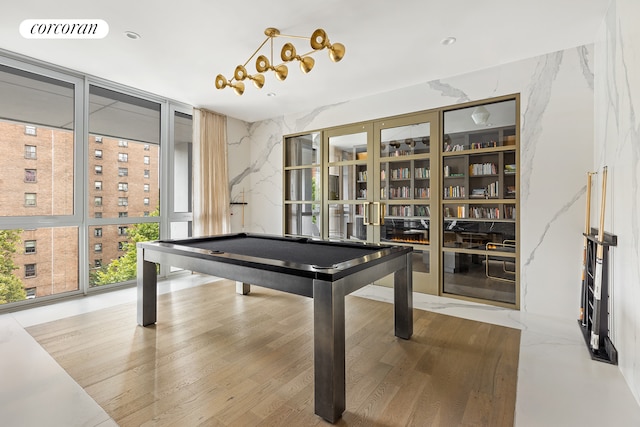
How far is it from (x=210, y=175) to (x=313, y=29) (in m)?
3.12

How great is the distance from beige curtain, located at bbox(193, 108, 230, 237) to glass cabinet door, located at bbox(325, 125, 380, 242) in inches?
71.7

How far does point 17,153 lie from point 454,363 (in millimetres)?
4813

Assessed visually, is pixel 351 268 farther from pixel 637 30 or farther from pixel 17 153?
pixel 17 153

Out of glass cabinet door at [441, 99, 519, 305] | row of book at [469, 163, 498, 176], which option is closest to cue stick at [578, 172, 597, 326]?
glass cabinet door at [441, 99, 519, 305]

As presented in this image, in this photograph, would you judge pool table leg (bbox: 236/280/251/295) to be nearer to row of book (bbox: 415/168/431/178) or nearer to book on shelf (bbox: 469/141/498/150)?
row of book (bbox: 415/168/431/178)

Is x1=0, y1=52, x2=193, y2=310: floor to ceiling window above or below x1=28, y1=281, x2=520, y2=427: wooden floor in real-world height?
above

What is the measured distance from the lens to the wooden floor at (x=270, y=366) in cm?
172

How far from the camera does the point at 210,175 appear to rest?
5.20 m

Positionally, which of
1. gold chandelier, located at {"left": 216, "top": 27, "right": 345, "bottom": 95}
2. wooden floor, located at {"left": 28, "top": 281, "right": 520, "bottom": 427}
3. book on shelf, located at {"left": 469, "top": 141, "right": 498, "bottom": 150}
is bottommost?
wooden floor, located at {"left": 28, "top": 281, "right": 520, "bottom": 427}

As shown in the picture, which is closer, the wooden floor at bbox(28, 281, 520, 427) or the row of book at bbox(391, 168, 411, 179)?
the wooden floor at bbox(28, 281, 520, 427)

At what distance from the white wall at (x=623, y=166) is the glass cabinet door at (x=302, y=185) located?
3493 millimetres

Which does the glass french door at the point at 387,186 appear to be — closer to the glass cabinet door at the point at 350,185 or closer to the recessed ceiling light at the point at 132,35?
the glass cabinet door at the point at 350,185

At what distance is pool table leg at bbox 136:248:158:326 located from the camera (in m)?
2.92

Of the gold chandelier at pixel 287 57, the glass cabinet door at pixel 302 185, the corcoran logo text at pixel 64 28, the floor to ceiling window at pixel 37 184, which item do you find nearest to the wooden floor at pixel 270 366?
the floor to ceiling window at pixel 37 184
